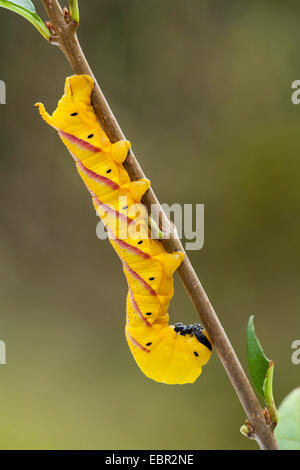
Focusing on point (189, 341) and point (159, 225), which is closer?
point (159, 225)

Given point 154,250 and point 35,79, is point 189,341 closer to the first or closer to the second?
point 154,250

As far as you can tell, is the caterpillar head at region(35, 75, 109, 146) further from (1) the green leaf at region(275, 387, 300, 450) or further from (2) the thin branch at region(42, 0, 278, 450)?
(1) the green leaf at region(275, 387, 300, 450)

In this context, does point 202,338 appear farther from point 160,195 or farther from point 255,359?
point 160,195

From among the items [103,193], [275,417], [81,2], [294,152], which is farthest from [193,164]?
[275,417]

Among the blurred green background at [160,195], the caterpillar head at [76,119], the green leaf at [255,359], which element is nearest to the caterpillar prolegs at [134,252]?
the caterpillar head at [76,119]

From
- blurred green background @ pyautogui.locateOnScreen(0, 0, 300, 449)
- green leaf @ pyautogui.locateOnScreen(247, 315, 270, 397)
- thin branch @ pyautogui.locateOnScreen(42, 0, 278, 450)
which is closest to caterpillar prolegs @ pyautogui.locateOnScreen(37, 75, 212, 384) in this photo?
thin branch @ pyautogui.locateOnScreen(42, 0, 278, 450)

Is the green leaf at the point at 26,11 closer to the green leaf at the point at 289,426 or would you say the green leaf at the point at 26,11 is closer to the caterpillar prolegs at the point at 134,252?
the caterpillar prolegs at the point at 134,252
